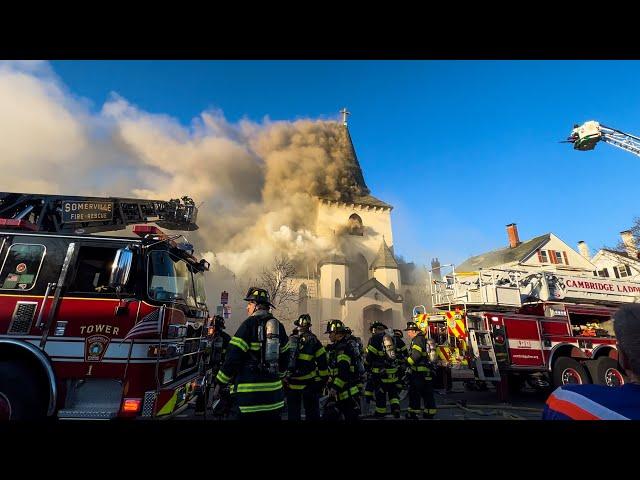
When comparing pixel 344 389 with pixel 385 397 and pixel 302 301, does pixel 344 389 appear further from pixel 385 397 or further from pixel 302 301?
pixel 302 301

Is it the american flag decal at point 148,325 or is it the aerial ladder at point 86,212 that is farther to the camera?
the aerial ladder at point 86,212

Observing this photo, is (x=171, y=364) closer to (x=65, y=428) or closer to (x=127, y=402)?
(x=127, y=402)

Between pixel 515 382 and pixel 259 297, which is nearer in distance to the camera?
pixel 259 297

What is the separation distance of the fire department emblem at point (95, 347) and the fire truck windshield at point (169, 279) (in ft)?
2.21

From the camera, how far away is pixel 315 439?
884 millimetres

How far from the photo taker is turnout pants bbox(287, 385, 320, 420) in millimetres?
5355

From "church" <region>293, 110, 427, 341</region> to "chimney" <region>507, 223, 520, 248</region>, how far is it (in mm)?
8744

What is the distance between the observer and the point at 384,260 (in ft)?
104

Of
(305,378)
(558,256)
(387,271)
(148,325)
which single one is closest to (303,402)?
(305,378)

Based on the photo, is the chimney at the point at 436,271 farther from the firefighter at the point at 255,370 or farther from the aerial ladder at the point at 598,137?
the aerial ladder at the point at 598,137

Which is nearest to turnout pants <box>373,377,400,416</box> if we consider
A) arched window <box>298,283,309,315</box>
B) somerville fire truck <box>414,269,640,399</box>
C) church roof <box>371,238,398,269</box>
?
somerville fire truck <box>414,269,640,399</box>

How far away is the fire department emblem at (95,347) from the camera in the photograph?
12.6 ft

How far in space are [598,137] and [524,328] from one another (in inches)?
847

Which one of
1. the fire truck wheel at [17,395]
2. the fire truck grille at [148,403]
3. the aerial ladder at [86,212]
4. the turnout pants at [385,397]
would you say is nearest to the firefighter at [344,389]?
the turnout pants at [385,397]
